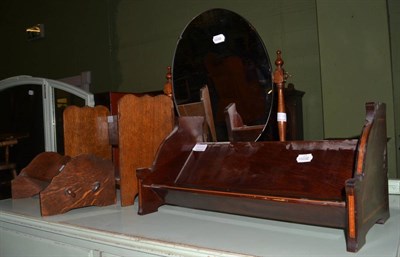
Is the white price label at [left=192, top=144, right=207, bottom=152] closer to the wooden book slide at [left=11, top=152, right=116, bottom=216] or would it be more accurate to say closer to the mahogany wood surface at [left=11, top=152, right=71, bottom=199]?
the wooden book slide at [left=11, top=152, right=116, bottom=216]

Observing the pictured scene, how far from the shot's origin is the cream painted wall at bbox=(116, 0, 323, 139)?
2488 mm

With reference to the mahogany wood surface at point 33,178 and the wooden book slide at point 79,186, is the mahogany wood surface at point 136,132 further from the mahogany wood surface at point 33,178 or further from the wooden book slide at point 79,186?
the mahogany wood surface at point 33,178

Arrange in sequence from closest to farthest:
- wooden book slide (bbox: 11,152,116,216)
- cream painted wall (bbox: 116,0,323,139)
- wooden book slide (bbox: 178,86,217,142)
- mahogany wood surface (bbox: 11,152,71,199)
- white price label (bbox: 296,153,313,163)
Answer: white price label (bbox: 296,153,313,163) → wooden book slide (bbox: 11,152,116,216) → wooden book slide (bbox: 178,86,217,142) → mahogany wood surface (bbox: 11,152,71,199) → cream painted wall (bbox: 116,0,323,139)

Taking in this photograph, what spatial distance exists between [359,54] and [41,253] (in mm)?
2092

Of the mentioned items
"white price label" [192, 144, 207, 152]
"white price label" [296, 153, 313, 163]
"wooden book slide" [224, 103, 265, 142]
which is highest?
"wooden book slide" [224, 103, 265, 142]

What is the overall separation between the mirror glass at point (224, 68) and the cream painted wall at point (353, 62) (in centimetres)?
100

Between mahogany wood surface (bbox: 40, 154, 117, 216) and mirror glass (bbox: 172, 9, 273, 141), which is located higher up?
mirror glass (bbox: 172, 9, 273, 141)

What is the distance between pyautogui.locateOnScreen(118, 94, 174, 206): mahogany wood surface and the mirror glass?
0.79 ft

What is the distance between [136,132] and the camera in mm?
1364

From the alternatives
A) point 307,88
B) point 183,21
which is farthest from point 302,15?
point 183,21

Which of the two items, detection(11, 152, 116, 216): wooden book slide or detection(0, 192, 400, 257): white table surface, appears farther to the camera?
detection(11, 152, 116, 216): wooden book slide

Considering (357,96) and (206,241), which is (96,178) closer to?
(206,241)

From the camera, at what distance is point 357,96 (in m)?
2.16

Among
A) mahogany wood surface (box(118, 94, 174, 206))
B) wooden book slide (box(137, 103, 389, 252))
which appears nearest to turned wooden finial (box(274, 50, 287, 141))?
wooden book slide (box(137, 103, 389, 252))
